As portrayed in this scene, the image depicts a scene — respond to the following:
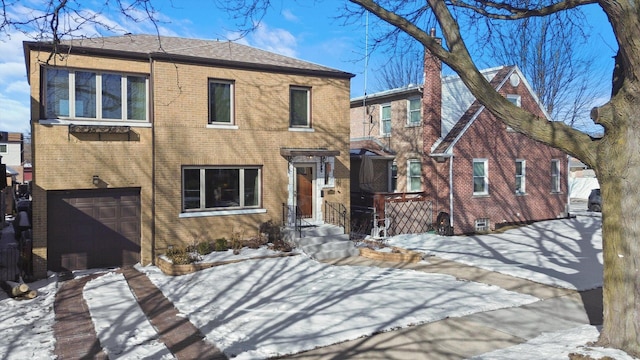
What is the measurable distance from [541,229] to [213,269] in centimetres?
1437

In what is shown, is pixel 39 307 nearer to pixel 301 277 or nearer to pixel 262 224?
pixel 301 277

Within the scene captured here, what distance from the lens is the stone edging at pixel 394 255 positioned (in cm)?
1312

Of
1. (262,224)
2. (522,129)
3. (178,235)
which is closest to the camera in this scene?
Result: (522,129)

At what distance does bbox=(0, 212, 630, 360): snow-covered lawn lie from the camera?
6871 mm

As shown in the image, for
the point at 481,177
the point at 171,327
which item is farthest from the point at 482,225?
the point at 171,327

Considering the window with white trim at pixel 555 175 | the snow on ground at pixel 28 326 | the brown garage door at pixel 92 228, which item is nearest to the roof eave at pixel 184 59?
the brown garage door at pixel 92 228

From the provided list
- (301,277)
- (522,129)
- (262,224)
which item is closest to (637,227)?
(522,129)

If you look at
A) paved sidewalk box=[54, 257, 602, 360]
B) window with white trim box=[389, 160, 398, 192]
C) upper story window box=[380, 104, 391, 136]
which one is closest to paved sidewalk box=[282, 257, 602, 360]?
paved sidewalk box=[54, 257, 602, 360]

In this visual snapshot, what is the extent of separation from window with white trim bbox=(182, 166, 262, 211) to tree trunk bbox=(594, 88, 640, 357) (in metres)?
10.2

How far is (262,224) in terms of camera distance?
14.3 meters

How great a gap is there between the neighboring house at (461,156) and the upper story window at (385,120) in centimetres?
5

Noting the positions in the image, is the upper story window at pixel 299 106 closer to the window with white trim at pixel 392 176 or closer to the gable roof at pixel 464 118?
the gable roof at pixel 464 118

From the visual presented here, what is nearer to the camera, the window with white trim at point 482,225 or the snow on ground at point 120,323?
the snow on ground at point 120,323

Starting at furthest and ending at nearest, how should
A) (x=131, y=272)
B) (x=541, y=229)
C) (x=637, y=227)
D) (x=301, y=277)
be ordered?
1. (x=541, y=229)
2. (x=131, y=272)
3. (x=301, y=277)
4. (x=637, y=227)
